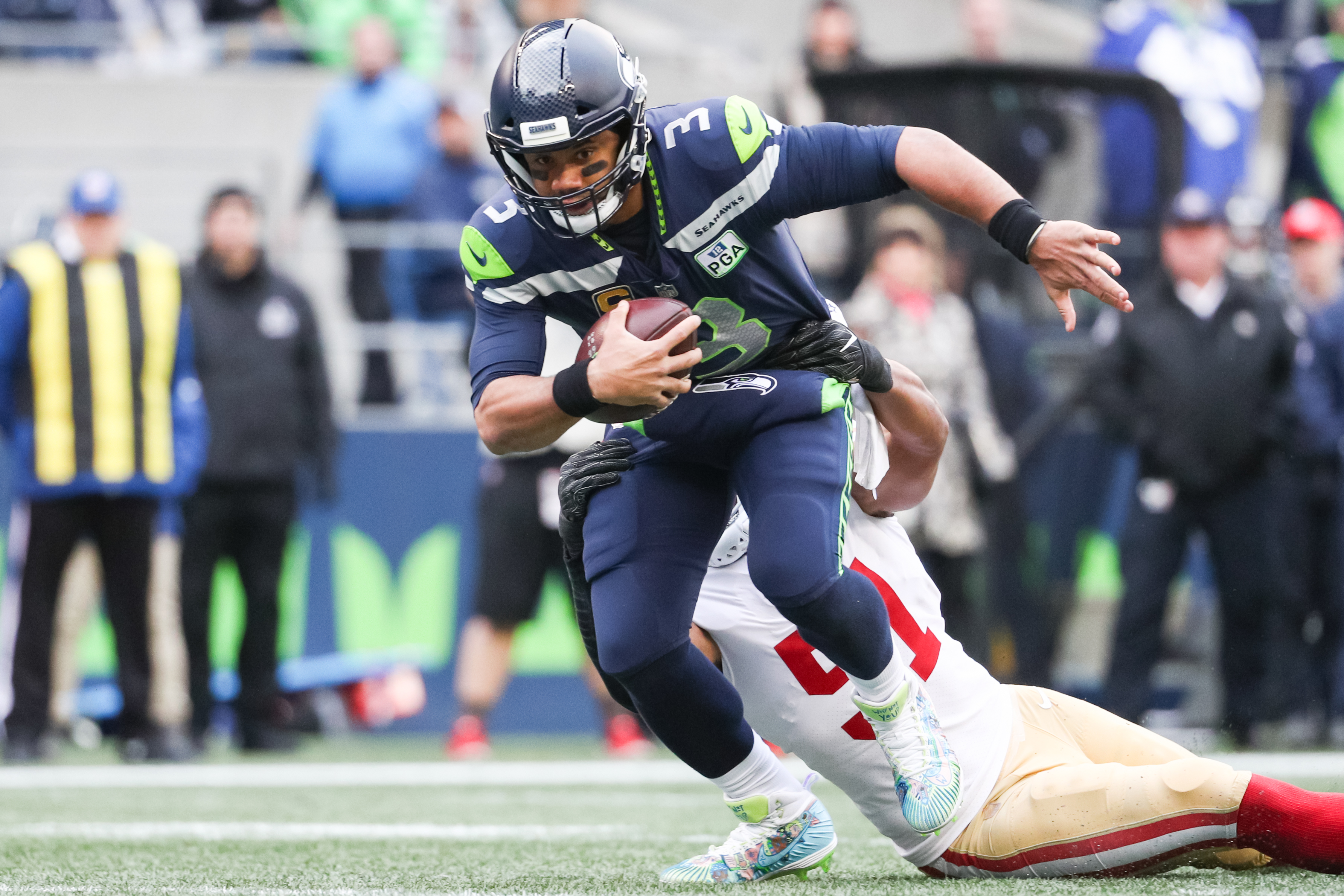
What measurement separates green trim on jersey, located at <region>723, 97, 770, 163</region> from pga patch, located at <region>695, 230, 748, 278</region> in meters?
0.17

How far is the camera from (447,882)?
3898mm

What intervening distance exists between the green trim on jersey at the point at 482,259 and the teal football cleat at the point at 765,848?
127 cm

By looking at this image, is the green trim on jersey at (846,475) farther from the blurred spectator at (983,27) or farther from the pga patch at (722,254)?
the blurred spectator at (983,27)

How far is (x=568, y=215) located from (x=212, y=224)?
198 inches

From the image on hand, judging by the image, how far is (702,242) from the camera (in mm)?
3797

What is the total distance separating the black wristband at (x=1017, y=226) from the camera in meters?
3.61

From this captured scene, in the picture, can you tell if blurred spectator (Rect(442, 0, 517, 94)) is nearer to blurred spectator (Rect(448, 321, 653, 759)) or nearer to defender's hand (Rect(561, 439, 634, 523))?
blurred spectator (Rect(448, 321, 653, 759))

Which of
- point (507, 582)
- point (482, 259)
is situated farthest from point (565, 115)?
point (507, 582)

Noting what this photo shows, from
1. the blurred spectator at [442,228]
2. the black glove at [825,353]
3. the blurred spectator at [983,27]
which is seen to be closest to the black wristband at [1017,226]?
the black glove at [825,353]

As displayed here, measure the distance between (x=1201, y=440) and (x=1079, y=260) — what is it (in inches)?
189

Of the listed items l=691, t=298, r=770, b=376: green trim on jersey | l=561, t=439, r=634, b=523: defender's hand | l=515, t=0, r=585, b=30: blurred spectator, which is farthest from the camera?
l=515, t=0, r=585, b=30: blurred spectator

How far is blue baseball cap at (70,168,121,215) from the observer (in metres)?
7.96

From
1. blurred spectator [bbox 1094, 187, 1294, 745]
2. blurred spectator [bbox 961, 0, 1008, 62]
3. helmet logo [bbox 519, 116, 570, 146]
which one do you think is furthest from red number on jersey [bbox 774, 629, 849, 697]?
blurred spectator [bbox 961, 0, 1008, 62]

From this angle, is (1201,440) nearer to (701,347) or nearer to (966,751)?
(966,751)
